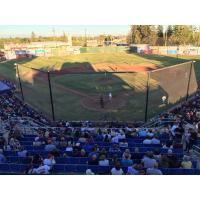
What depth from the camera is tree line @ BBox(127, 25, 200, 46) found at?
58.9m

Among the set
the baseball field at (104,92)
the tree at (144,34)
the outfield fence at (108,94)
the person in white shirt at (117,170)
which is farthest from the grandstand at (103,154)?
the tree at (144,34)

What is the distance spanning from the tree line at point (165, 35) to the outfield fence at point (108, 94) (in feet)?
109

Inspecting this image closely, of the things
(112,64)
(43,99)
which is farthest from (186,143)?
(112,64)

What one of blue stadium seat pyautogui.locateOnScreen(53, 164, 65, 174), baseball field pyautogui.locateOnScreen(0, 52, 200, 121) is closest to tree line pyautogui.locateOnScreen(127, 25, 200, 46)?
baseball field pyautogui.locateOnScreen(0, 52, 200, 121)

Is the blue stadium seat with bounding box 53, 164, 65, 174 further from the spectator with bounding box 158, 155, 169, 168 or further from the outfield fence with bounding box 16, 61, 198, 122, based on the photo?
the outfield fence with bounding box 16, 61, 198, 122

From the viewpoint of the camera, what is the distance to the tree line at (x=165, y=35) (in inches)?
2319

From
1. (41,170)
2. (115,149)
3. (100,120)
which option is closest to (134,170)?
(115,149)

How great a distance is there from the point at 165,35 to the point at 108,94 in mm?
44395

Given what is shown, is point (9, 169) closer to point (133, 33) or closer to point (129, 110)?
point (129, 110)

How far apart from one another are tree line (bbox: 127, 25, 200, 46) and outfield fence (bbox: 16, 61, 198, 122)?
3332cm

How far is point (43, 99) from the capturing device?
21.7m

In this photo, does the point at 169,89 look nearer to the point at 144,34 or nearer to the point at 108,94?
the point at 108,94

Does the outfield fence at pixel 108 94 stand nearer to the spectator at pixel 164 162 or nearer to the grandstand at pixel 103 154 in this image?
the grandstand at pixel 103 154

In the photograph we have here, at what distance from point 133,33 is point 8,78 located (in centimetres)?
3802
